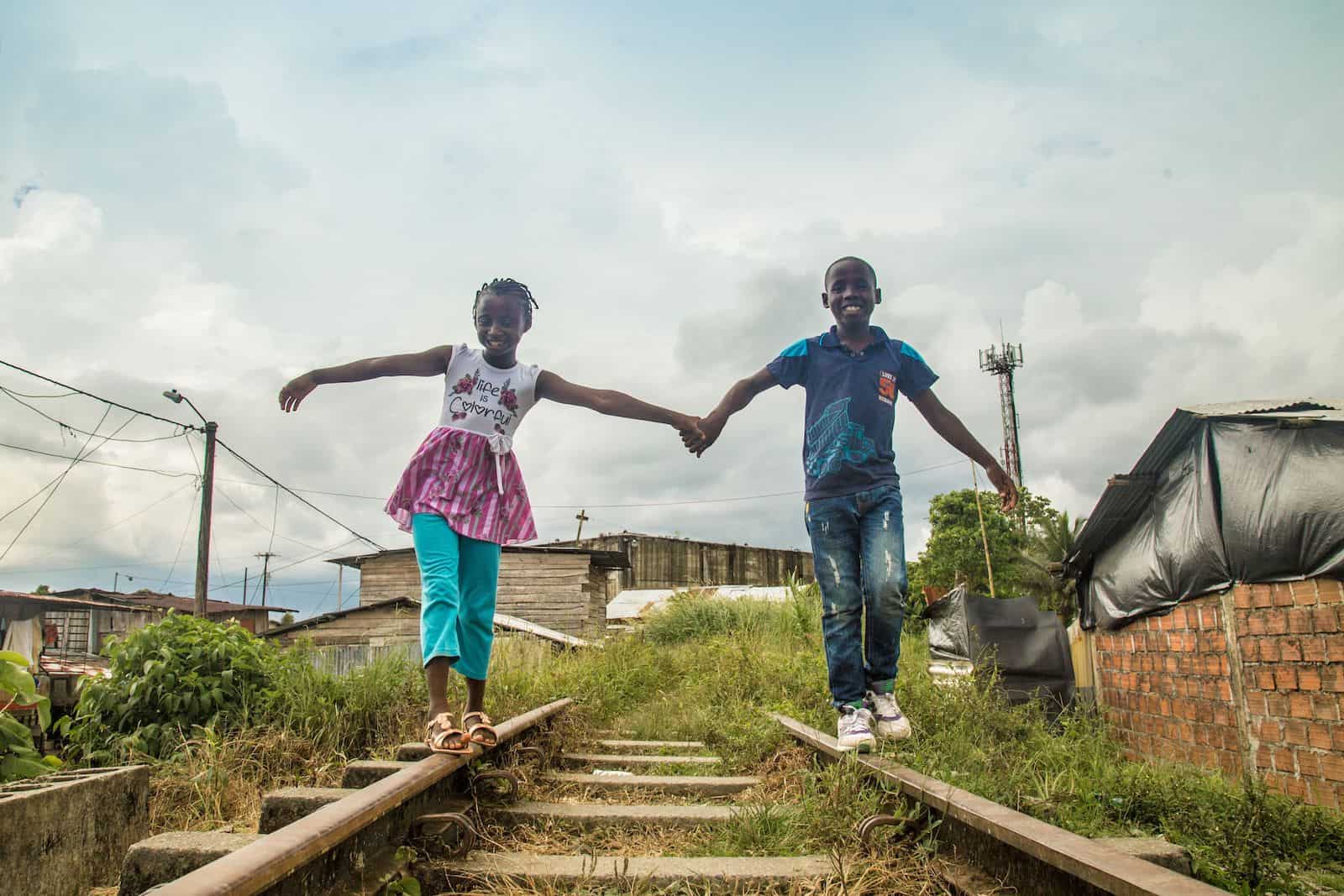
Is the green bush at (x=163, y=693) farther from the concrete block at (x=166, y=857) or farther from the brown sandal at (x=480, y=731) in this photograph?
the concrete block at (x=166, y=857)

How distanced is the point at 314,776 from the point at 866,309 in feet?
11.7

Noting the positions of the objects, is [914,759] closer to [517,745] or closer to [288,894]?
[517,745]

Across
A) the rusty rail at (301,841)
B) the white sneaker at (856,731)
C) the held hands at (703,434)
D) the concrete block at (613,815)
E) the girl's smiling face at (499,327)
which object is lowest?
the concrete block at (613,815)

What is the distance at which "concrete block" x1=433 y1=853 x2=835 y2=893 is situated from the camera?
227 centimetres

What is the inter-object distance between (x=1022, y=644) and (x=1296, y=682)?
270 cm

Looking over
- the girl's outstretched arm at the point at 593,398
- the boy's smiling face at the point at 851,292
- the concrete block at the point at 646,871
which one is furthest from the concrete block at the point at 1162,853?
the girl's outstretched arm at the point at 593,398

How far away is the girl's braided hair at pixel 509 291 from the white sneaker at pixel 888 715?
2.36 meters

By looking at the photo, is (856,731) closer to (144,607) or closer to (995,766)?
(995,766)

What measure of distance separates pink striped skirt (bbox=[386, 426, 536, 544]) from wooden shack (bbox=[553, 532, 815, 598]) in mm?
35535

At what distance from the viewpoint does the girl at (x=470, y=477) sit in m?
3.40

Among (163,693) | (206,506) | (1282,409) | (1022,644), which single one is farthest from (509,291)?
(206,506)

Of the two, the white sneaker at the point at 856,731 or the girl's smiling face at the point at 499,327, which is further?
the girl's smiling face at the point at 499,327

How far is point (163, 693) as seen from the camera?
4793 mm

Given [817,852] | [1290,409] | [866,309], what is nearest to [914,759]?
[817,852]
